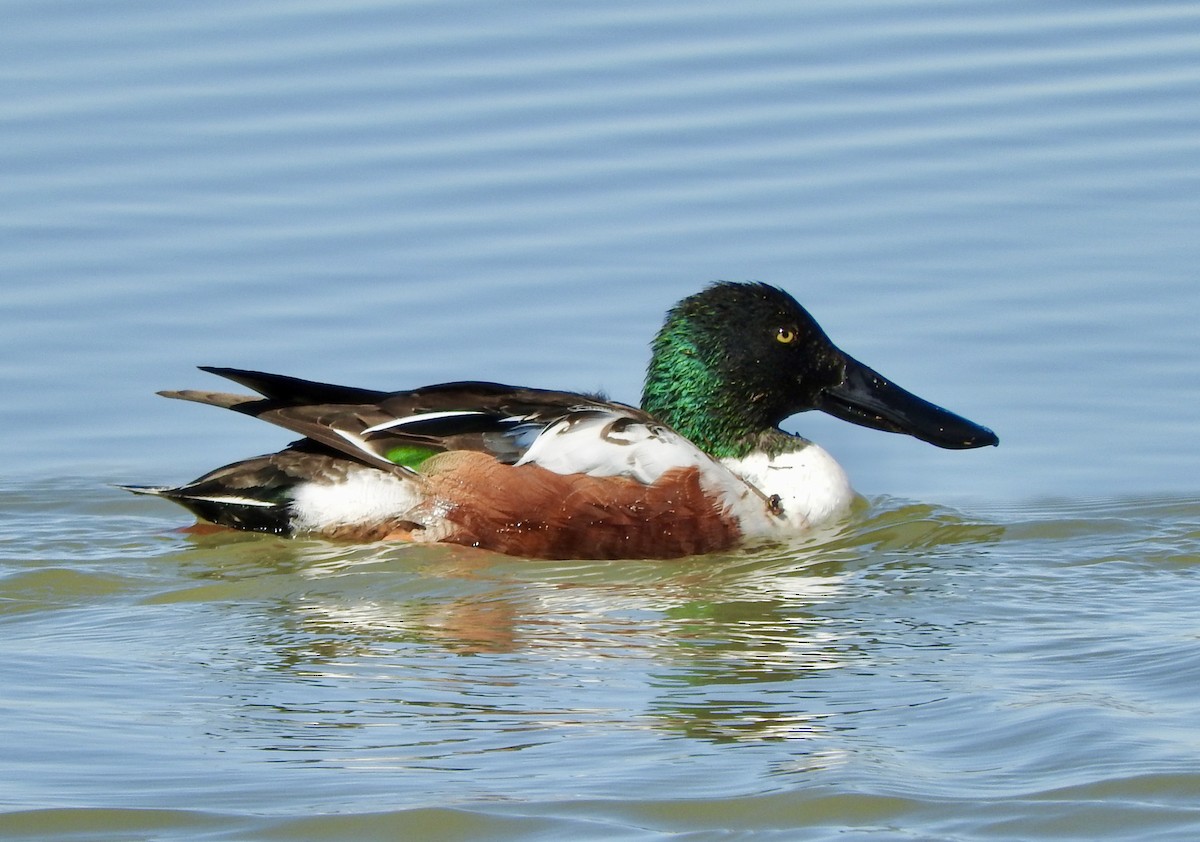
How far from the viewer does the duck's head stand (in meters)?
7.95

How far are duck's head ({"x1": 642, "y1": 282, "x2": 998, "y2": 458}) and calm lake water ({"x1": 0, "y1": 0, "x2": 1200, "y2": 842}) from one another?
34cm

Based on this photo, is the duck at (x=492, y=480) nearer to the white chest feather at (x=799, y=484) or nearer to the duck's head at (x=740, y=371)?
the white chest feather at (x=799, y=484)

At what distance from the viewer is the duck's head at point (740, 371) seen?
795 cm

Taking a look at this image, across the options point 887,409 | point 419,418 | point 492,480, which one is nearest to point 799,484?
point 887,409

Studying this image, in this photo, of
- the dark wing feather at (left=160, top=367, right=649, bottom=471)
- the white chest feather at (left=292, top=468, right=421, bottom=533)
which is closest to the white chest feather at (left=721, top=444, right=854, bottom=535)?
the dark wing feather at (left=160, top=367, right=649, bottom=471)

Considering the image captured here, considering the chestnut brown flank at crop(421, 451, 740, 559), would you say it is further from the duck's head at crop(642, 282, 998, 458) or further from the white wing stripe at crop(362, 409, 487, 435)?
the duck's head at crop(642, 282, 998, 458)

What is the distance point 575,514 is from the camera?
727 centimetres

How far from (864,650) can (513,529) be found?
170cm

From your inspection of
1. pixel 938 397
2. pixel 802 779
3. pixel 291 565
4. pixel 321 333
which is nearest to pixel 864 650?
pixel 802 779

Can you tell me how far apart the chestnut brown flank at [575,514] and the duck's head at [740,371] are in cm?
66

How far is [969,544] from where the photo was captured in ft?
24.5

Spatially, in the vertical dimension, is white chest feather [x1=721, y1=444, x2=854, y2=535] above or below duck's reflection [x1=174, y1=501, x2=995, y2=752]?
above

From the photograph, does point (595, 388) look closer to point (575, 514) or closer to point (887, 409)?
point (887, 409)

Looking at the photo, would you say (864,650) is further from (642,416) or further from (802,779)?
(642,416)
